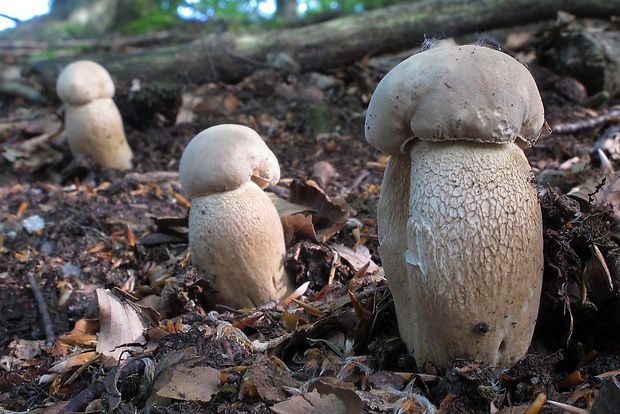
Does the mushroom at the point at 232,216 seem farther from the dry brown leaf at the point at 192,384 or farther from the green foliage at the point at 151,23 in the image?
the green foliage at the point at 151,23

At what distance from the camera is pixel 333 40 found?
6281 millimetres

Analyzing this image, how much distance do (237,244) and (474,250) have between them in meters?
1.32

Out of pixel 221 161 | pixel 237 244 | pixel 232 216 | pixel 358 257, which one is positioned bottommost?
pixel 358 257

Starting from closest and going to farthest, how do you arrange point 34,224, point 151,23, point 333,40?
point 34,224 < point 333,40 < point 151,23

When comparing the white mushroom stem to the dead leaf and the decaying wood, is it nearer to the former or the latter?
the dead leaf

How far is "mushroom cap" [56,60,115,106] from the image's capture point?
471 centimetres

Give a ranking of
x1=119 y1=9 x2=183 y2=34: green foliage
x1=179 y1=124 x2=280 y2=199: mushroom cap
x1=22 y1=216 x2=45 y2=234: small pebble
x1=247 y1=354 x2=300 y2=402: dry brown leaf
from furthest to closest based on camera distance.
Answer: x1=119 y1=9 x2=183 y2=34: green foliage → x1=22 y1=216 x2=45 y2=234: small pebble → x1=179 y1=124 x2=280 y2=199: mushroom cap → x1=247 y1=354 x2=300 y2=402: dry brown leaf

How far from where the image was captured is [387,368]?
7.13ft

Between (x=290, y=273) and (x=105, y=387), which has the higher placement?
(x=105, y=387)

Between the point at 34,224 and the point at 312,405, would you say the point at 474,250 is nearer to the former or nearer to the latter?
the point at 312,405

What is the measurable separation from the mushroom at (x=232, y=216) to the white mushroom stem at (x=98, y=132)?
2.58 m

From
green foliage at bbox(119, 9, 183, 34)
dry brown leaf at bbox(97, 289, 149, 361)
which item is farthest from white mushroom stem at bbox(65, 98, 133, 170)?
green foliage at bbox(119, 9, 183, 34)

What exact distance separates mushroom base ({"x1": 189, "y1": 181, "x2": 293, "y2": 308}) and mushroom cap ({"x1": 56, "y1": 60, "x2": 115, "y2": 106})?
2.54m

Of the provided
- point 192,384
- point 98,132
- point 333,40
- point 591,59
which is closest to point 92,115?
point 98,132
